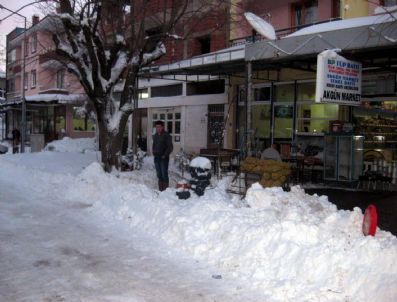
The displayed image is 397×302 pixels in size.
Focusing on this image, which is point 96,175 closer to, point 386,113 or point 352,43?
point 352,43

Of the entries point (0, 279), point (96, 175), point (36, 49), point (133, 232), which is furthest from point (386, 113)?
point (36, 49)

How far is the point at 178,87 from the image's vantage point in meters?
23.9

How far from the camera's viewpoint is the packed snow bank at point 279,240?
210 inches

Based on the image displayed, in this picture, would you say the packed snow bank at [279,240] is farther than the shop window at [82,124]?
No

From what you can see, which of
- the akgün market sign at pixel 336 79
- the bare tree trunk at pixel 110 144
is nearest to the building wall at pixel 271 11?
the bare tree trunk at pixel 110 144

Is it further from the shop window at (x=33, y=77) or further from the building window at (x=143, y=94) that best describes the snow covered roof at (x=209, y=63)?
the shop window at (x=33, y=77)

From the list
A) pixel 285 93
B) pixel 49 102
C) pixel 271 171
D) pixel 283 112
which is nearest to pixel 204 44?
pixel 285 93

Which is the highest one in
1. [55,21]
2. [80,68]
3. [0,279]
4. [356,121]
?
[55,21]

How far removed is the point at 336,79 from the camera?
10305 mm

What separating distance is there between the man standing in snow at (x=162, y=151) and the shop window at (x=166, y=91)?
11611 mm

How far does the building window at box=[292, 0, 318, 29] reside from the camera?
60.7ft

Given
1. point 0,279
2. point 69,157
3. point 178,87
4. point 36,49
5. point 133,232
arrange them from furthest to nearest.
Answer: point 36,49 → point 178,87 → point 69,157 → point 133,232 → point 0,279

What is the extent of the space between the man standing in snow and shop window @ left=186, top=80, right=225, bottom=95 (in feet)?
29.2

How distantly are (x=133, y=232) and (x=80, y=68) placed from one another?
707 centimetres
